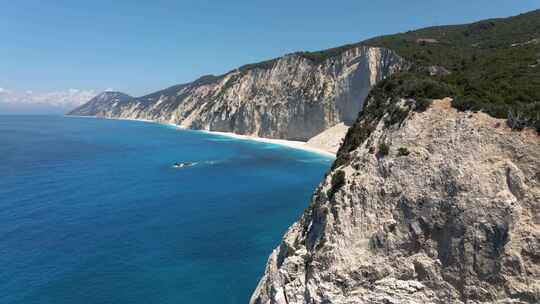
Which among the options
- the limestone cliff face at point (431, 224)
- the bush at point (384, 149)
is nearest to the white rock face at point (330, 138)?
the bush at point (384, 149)

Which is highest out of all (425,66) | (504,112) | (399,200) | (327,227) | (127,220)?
(425,66)

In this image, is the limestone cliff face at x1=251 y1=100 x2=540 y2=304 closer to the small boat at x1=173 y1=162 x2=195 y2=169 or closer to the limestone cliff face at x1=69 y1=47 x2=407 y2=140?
the small boat at x1=173 y1=162 x2=195 y2=169

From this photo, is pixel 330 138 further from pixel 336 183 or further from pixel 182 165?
pixel 336 183

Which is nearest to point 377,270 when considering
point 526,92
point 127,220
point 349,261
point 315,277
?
point 349,261

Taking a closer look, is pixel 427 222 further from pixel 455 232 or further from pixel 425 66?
pixel 425 66

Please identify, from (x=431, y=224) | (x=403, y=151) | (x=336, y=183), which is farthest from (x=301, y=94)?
(x=431, y=224)

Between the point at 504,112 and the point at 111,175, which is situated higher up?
the point at 504,112

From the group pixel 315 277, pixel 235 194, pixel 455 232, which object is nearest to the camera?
pixel 455 232
